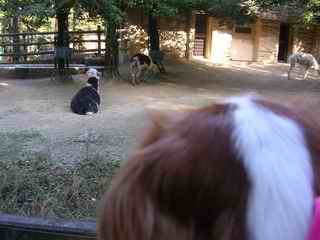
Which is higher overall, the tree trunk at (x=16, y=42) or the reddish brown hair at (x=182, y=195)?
the reddish brown hair at (x=182, y=195)

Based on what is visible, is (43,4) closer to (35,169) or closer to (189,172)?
(35,169)

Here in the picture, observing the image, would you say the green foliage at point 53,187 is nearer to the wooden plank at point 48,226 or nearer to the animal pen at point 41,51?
the wooden plank at point 48,226

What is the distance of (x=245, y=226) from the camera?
53 cm

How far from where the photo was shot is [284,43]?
21078 millimetres

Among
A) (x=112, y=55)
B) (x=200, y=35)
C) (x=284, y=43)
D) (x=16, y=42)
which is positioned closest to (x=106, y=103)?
(x=112, y=55)

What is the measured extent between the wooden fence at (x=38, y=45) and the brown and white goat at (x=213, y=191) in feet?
48.4

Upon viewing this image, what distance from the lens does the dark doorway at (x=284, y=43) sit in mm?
20953

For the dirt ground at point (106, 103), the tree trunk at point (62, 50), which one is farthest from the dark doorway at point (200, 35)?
the tree trunk at point (62, 50)

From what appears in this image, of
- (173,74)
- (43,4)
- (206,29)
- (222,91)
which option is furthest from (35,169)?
(206,29)

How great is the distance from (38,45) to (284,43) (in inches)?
392

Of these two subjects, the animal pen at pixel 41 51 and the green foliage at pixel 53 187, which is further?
the animal pen at pixel 41 51

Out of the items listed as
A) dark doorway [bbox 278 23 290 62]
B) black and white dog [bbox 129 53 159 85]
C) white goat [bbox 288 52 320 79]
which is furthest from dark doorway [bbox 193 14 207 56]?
black and white dog [bbox 129 53 159 85]

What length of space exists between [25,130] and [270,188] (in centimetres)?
672

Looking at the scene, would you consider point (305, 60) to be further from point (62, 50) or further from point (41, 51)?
point (41, 51)
